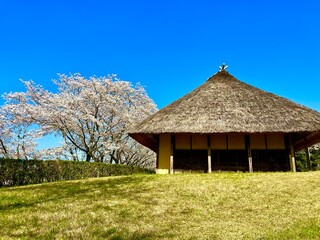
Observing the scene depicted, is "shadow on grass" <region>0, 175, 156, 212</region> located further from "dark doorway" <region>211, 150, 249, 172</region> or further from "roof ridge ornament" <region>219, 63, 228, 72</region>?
"roof ridge ornament" <region>219, 63, 228, 72</region>

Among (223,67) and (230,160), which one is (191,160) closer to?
(230,160)

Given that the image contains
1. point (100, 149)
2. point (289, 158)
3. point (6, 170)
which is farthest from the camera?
point (100, 149)

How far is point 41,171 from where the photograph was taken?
16.3 m

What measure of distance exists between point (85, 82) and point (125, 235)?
77.0 ft

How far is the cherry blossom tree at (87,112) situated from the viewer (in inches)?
1000

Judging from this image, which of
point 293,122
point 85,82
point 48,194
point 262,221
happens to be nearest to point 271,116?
point 293,122

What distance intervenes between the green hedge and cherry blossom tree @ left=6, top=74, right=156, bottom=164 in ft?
19.2

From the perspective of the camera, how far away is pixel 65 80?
28766mm

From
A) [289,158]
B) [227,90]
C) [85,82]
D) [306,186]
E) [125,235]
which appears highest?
[85,82]

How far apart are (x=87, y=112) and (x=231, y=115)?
45.1 ft

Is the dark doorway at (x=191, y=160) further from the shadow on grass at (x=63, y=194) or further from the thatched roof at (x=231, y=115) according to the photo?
the shadow on grass at (x=63, y=194)

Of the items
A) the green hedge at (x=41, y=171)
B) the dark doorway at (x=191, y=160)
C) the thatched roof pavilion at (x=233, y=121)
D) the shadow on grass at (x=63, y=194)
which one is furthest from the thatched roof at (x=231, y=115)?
the shadow on grass at (x=63, y=194)

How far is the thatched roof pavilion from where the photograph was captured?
55.1ft

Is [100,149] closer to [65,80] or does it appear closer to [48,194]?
[65,80]
